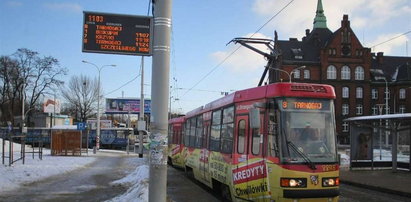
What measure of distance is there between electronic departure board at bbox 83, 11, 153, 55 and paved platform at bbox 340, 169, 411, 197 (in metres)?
10.4

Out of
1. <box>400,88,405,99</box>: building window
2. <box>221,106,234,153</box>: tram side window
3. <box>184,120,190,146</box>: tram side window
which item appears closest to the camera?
<box>221,106,234,153</box>: tram side window

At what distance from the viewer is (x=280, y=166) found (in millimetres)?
9109

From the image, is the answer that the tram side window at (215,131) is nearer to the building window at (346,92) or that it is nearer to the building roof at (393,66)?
the building window at (346,92)

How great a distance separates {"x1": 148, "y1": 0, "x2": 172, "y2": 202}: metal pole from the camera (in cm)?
743

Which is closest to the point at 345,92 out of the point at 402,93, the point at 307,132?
the point at 402,93

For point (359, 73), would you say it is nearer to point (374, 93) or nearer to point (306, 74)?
point (374, 93)

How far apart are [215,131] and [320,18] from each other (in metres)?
84.3

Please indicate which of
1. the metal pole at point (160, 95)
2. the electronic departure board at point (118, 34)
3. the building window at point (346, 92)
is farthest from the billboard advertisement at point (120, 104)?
the metal pole at point (160, 95)

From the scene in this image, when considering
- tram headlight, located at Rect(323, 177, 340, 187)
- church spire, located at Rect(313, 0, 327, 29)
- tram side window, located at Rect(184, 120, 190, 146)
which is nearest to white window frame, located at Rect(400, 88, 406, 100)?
church spire, located at Rect(313, 0, 327, 29)

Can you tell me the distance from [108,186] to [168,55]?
9.07 m

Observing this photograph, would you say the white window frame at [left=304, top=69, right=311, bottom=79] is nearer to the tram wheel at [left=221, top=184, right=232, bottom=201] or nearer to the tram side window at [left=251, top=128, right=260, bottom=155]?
the tram wheel at [left=221, top=184, right=232, bottom=201]

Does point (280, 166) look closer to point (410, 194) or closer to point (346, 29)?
point (410, 194)

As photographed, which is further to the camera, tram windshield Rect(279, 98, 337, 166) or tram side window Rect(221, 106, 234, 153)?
tram side window Rect(221, 106, 234, 153)

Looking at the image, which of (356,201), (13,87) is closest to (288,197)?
(356,201)
